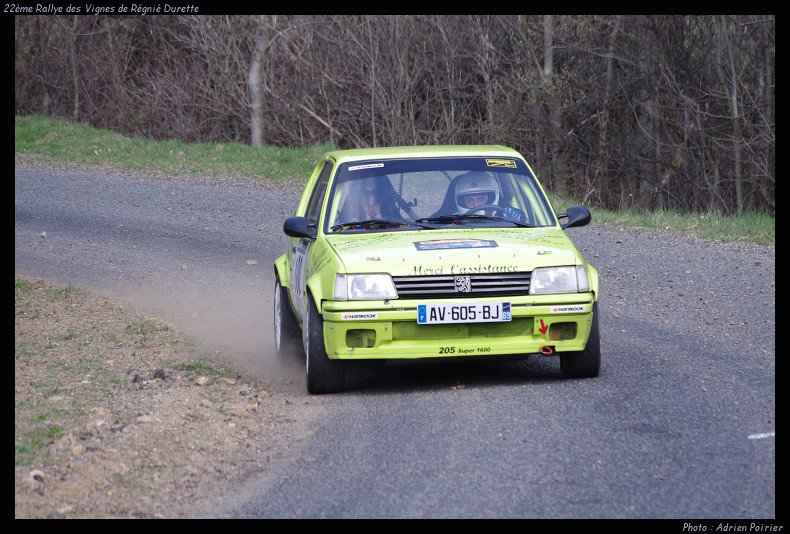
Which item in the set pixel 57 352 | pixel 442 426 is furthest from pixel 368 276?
pixel 57 352

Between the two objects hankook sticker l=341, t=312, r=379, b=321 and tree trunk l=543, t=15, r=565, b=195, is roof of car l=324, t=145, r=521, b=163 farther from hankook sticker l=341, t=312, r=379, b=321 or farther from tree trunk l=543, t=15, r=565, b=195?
tree trunk l=543, t=15, r=565, b=195

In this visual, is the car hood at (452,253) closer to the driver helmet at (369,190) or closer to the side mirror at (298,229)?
the side mirror at (298,229)

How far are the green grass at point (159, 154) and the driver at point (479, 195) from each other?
13486 mm

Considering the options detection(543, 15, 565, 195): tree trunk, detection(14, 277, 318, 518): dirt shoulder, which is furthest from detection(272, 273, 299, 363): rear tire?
detection(543, 15, 565, 195): tree trunk

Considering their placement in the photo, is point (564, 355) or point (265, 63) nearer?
point (564, 355)

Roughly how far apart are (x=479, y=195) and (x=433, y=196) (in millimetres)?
353

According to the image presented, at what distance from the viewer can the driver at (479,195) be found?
795cm

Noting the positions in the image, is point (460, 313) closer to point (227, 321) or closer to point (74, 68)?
point (227, 321)

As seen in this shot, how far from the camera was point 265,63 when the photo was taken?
27.4 m

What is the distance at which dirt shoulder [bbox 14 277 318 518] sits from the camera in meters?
5.07

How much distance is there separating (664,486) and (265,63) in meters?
23.7

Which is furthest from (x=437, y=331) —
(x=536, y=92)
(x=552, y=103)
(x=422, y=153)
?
(x=552, y=103)

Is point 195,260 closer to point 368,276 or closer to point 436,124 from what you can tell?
point 368,276
